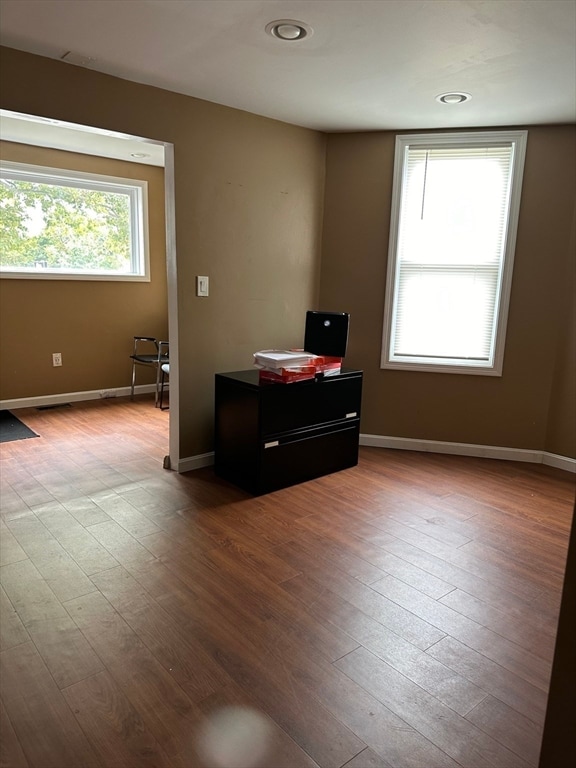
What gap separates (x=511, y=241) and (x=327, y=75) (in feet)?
5.85

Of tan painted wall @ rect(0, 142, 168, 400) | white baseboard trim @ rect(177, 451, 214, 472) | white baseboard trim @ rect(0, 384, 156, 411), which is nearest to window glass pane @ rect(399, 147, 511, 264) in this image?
white baseboard trim @ rect(177, 451, 214, 472)

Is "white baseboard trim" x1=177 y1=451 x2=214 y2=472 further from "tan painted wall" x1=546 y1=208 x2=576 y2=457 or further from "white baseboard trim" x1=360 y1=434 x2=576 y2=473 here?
"tan painted wall" x1=546 y1=208 x2=576 y2=457

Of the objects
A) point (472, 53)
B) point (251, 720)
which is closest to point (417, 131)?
point (472, 53)

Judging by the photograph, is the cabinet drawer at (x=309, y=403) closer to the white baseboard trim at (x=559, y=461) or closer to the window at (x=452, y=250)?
the window at (x=452, y=250)

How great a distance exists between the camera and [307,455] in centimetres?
321

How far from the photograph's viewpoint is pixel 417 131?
3564 mm

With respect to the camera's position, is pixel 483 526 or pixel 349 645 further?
pixel 483 526

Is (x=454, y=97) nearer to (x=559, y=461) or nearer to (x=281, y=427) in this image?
(x=281, y=427)

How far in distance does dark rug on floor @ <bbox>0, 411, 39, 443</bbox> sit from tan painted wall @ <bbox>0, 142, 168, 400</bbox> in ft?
1.29

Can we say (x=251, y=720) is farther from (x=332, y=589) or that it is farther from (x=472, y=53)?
A: (x=472, y=53)

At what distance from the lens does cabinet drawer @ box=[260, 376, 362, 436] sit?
2.92 meters

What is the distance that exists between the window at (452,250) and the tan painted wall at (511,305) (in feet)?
0.26

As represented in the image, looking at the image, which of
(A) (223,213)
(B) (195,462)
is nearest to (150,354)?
(B) (195,462)

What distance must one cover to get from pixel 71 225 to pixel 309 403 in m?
3.34
